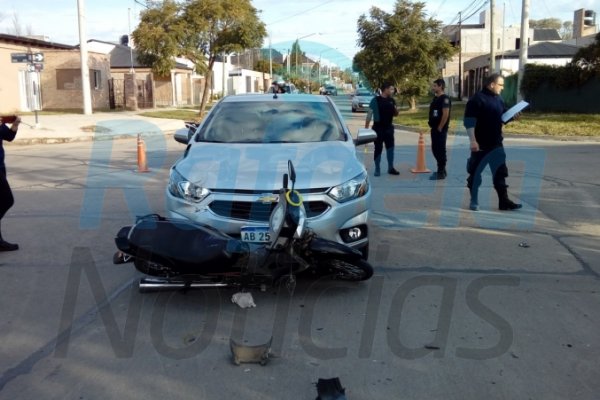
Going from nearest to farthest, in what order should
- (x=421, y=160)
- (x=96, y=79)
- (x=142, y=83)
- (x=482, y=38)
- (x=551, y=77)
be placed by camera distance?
(x=421, y=160) < (x=551, y=77) < (x=96, y=79) < (x=142, y=83) < (x=482, y=38)

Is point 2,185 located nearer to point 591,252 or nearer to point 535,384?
point 535,384

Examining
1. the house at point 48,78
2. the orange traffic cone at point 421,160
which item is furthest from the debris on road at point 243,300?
the house at point 48,78

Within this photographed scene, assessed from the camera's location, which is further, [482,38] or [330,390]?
[482,38]

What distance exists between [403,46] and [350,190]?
102ft

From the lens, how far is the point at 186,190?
557 centimetres

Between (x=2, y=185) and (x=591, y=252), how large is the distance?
6.38m

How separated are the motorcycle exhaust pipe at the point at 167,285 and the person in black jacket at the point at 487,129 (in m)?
4.95

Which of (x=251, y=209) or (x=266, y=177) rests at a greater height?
(x=266, y=177)

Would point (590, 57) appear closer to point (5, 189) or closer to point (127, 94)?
point (5, 189)

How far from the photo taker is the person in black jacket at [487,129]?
8.55 metres

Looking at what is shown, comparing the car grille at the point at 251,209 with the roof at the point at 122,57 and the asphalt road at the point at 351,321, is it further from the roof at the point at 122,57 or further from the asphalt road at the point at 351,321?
the roof at the point at 122,57

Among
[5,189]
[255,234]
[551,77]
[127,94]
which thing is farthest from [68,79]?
[255,234]

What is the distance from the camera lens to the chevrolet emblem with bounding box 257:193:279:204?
5.25 m

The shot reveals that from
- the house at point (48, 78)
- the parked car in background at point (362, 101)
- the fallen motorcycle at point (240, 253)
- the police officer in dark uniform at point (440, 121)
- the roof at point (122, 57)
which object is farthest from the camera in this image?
the roof at point (122, 57)
